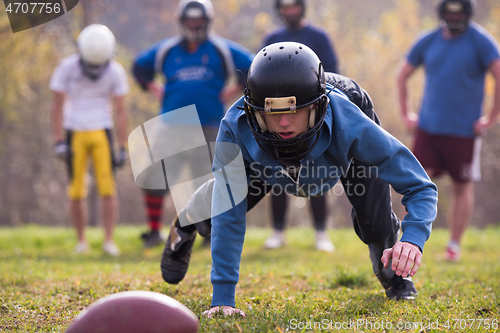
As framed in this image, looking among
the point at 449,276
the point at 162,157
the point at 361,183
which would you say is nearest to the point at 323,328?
the point at 361,183

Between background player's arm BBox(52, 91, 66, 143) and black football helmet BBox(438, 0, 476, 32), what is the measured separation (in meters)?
4.60

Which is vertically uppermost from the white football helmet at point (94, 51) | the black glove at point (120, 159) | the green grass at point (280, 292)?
the white football helmet at point (94, 51)

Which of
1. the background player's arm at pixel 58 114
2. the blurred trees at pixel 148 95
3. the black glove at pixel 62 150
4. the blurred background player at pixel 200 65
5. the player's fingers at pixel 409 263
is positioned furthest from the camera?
the blurred trees at pixel 148 95

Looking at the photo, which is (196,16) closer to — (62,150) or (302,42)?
(302,42)

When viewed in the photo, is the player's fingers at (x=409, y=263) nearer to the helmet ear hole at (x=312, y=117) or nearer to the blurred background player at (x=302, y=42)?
the helmet ear hole at (x=312, y=117)

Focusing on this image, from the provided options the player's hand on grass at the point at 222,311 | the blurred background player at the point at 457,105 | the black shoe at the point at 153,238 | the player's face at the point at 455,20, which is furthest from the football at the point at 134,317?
the player's face at the point at 455,20

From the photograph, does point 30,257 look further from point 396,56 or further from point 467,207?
point 396,56

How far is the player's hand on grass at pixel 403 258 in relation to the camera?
7.52 feet

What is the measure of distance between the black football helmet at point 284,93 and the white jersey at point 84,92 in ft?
13.0

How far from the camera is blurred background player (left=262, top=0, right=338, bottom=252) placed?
5.83 meters

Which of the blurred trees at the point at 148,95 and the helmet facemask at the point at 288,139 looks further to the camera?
the blurred trees at the point at 148,95

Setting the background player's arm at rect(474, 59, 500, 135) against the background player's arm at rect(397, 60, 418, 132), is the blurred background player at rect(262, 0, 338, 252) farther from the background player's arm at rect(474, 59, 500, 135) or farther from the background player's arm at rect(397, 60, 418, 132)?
the background player's arm at rect(474, 59, 500, 135)

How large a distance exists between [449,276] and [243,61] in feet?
11.2

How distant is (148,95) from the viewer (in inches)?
762
